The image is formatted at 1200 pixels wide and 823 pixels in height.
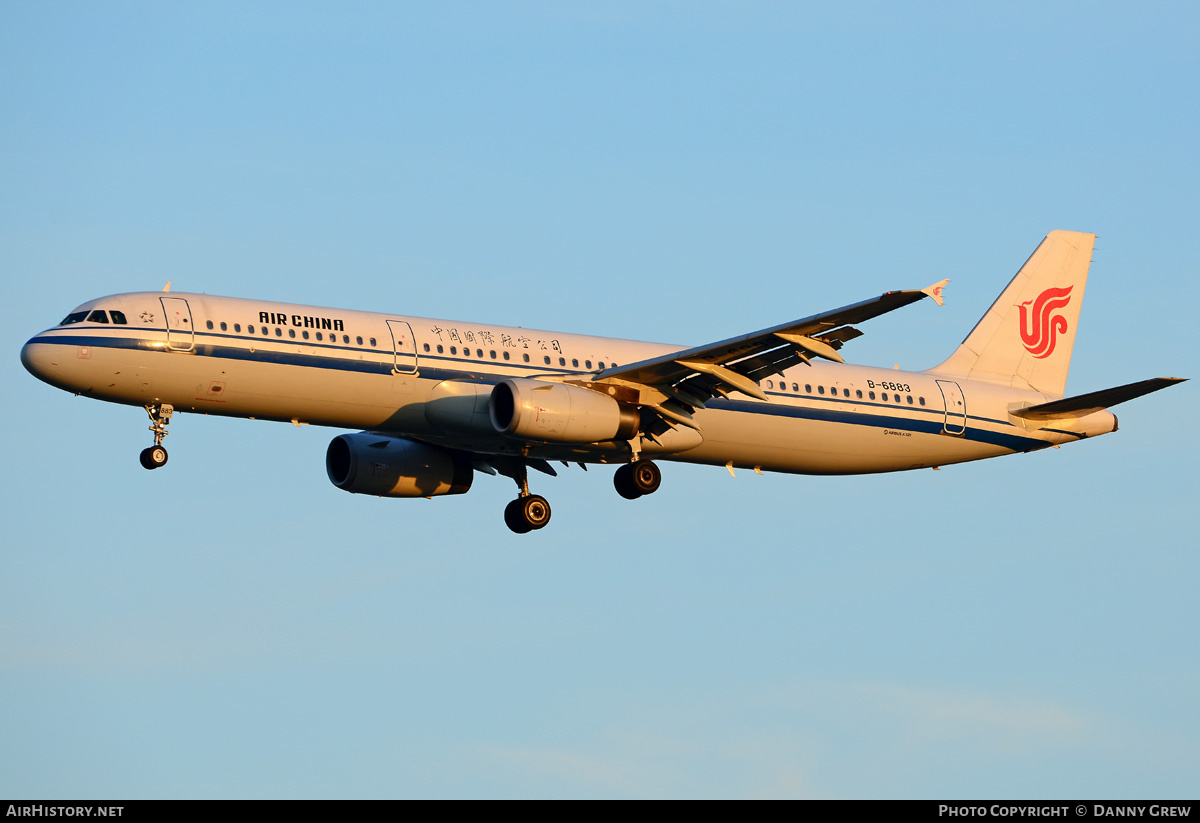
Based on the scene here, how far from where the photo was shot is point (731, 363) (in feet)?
147

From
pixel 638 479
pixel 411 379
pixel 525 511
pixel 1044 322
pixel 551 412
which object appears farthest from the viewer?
pixel 1044 322

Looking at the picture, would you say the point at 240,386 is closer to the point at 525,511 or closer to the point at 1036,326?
the point at 525,511

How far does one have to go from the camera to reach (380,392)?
143ft

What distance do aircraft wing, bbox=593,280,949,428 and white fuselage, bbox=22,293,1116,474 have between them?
1.39 meters

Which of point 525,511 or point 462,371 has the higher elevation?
point 462,371

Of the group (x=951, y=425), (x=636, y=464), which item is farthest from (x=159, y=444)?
(x=951, y=425)

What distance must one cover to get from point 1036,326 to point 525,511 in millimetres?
19274

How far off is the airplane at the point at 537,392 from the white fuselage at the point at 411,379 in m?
0.05

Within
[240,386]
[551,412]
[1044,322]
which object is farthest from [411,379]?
[1044,322]

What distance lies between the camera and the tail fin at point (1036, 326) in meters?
54.8
